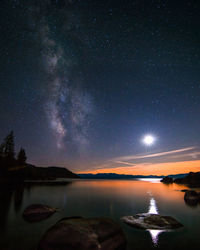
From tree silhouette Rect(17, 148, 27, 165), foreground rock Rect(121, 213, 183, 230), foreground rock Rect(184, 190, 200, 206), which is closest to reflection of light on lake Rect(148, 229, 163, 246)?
foreground rock Rect(121, 213, 183, 230)

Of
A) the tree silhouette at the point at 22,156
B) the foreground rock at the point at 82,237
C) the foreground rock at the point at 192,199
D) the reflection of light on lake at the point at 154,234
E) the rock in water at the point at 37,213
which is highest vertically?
the tree silhouette at the point at 22,156

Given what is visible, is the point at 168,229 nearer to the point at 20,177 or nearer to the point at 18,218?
the point at 18,218

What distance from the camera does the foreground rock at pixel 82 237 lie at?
24.4ft

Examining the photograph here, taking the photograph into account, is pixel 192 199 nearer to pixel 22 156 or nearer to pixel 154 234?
pixel 154 234

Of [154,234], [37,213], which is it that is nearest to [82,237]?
[154,234]

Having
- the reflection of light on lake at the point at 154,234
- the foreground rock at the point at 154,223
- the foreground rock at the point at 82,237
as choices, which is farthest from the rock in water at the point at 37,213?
the reflection of light on lake at the point at 154,234

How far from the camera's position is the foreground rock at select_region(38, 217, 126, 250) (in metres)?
7.43

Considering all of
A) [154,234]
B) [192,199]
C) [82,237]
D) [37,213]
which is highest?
[82,237]

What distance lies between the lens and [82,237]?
7707 mm

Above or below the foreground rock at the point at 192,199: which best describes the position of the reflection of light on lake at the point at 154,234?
above

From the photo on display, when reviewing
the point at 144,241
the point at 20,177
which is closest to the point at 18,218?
the point at 144,241

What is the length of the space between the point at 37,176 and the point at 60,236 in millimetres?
117179

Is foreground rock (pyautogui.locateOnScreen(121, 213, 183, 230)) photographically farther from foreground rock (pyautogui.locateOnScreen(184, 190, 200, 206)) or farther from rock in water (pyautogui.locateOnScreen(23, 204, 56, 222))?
foreground rock (pyautogui.locateOnScreen(184, 190, 200, 206))

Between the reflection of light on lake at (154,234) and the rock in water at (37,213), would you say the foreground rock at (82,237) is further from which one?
the rock in water at (37,213)
